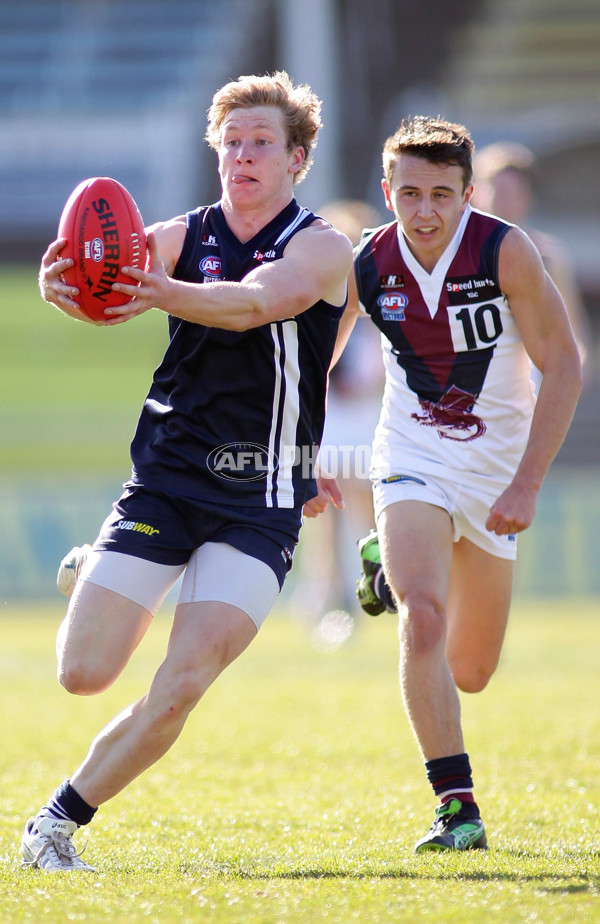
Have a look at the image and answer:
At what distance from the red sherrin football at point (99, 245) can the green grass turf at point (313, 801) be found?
1.47 meters

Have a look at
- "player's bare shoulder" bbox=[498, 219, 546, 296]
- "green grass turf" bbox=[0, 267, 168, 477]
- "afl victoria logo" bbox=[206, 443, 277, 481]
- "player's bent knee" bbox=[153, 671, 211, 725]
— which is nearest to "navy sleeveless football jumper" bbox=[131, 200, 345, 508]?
"afl victoria logo" bbox=[206, 443, 277, 481]

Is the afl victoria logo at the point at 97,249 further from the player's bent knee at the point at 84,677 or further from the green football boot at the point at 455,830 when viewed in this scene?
the green football boot at the point at 455,830

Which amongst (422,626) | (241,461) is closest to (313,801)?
(422,626)

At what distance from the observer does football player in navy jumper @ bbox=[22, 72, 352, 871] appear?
323 cm

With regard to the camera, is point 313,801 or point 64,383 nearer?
point 313,801

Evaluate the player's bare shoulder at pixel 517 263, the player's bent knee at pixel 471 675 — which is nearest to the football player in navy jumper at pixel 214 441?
the player's bare shoulder at pixel 517 263

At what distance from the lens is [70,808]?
325 centimetres

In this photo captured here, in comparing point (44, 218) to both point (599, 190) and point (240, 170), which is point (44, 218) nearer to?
point (599, 190)

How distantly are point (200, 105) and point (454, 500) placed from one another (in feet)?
82.5

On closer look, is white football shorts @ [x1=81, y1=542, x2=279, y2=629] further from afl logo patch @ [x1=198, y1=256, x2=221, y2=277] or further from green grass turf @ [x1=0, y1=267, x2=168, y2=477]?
green grass turf @ [x1=0, y1=267, x2=168, y2=477]

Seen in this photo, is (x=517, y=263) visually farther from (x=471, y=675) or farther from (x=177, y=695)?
(x=177, y=695)

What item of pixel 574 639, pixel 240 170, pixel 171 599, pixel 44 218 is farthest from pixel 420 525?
pixel 44 218

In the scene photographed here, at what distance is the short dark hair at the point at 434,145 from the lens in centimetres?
396

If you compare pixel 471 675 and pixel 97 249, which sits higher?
pixel 97 249
